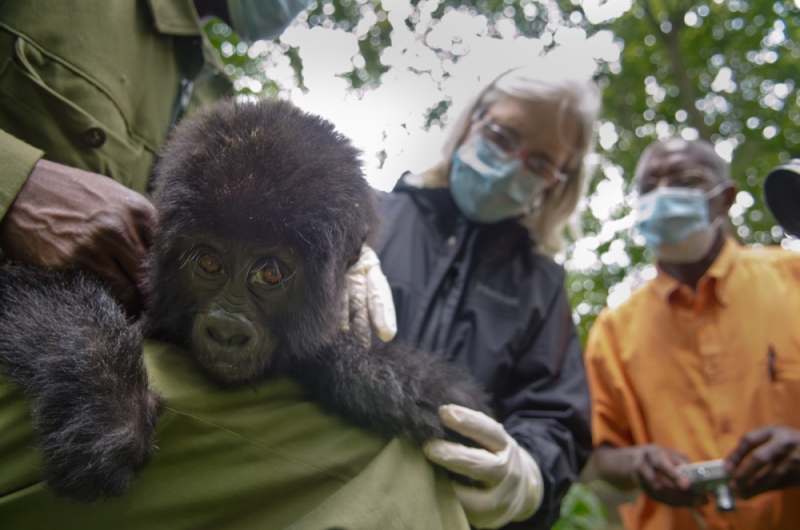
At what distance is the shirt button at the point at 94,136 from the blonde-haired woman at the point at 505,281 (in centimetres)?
139

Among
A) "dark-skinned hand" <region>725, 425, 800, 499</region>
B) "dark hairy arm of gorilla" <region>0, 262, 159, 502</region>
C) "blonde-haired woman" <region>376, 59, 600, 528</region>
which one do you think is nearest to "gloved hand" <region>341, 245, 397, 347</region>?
"blonde-haired woman" <region>376, 59, 600, 528</region>

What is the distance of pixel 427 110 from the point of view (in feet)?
27.0

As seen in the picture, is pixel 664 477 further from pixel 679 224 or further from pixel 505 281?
pixel 679 224

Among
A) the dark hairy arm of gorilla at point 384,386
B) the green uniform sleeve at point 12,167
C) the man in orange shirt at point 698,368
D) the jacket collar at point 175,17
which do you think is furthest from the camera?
the man in orange shirt at point 698,368

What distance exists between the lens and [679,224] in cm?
460

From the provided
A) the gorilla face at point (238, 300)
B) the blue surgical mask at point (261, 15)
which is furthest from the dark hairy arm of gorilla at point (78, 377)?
the blue surgical mask at point (261, 15)

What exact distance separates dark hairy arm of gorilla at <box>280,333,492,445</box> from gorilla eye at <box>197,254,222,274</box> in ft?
1.34

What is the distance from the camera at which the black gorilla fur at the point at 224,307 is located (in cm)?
159

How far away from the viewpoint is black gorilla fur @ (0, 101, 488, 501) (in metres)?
1.59

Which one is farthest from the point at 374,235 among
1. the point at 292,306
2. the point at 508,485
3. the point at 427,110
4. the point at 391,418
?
the point at 427,110

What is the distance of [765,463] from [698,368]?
3.16 ft

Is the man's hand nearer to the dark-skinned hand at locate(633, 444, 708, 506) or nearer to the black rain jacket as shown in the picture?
the black rain jacket

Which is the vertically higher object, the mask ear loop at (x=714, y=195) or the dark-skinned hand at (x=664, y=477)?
the mask ear loop at (x=714, y=195)

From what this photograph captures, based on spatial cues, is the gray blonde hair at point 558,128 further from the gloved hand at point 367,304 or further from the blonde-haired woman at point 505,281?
the gloved hand at point 367,304
